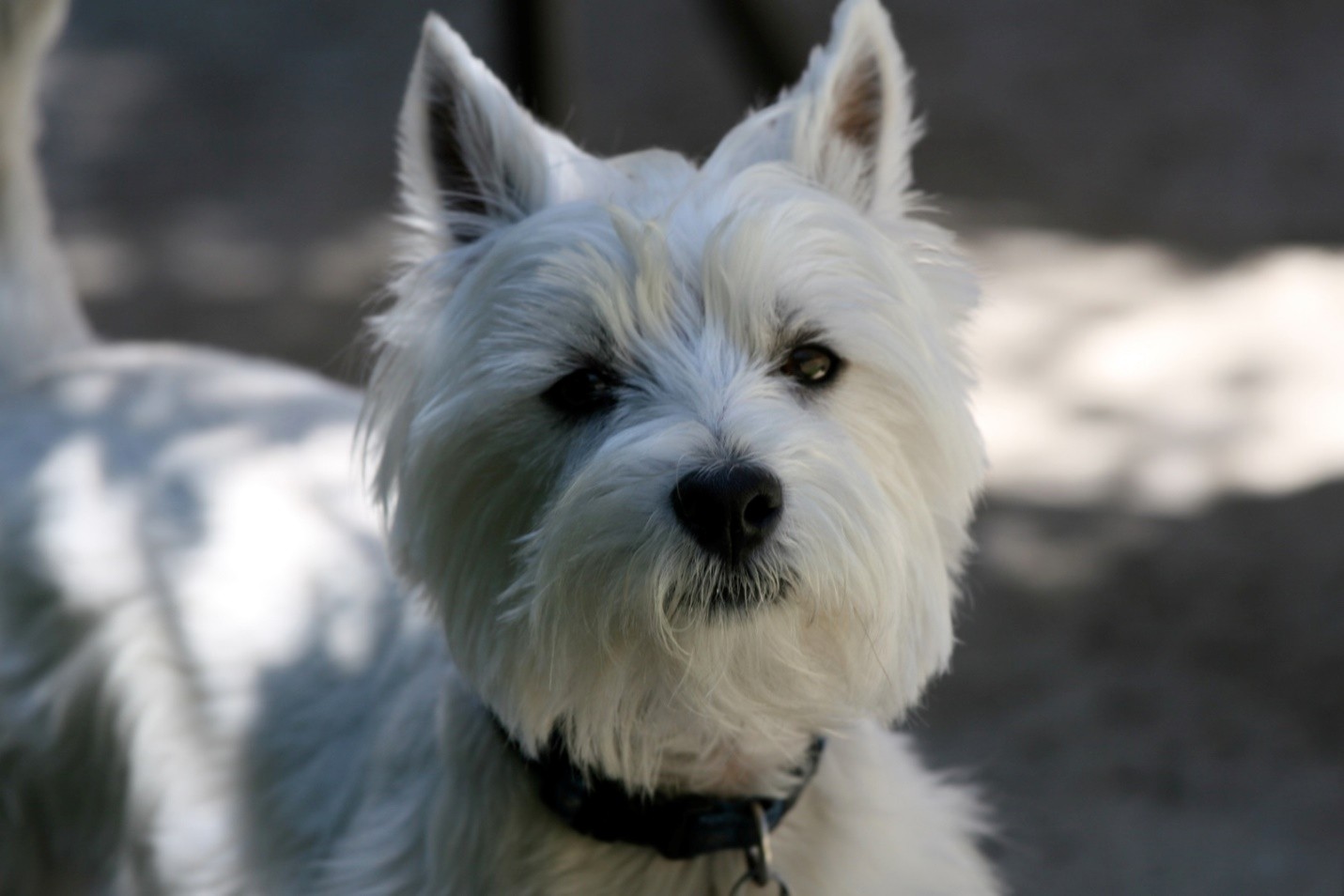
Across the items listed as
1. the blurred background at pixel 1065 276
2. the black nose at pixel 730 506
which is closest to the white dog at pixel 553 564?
the black nose at pixel 730 506

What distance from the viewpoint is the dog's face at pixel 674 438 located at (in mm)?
1872

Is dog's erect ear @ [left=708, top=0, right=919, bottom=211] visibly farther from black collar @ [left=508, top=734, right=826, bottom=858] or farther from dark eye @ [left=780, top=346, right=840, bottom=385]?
black collar @ [left=508, top=734, right=826, bottom=858]

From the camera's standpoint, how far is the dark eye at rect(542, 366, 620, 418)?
80.8 inches

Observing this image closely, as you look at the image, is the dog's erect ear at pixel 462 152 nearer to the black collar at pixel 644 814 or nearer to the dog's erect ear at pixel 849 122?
the dog's erect ear at pixel 849 122

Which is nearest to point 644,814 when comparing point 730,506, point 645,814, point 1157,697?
point 645,814

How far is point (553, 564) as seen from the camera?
1893 mm

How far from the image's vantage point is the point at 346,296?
18.4 ft

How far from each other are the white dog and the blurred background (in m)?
0.42

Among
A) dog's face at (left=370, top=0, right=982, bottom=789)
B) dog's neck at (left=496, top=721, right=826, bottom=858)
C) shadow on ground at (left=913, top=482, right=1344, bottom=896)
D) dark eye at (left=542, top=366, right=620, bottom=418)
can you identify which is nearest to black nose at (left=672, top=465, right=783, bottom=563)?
dog's face at (left=370, top=0, right=982, bottom=789)

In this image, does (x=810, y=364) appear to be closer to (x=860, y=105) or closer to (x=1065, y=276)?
(x=860, y=105)

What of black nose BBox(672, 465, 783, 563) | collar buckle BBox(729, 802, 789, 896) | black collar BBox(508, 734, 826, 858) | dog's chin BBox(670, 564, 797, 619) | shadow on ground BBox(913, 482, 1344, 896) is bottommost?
shadow on ground BBox(913, 482, 1344, 896)

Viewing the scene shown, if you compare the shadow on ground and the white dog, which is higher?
the white dog

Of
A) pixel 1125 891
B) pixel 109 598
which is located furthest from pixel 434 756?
pixel 1125 891

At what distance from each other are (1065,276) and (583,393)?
3805 millimetres
